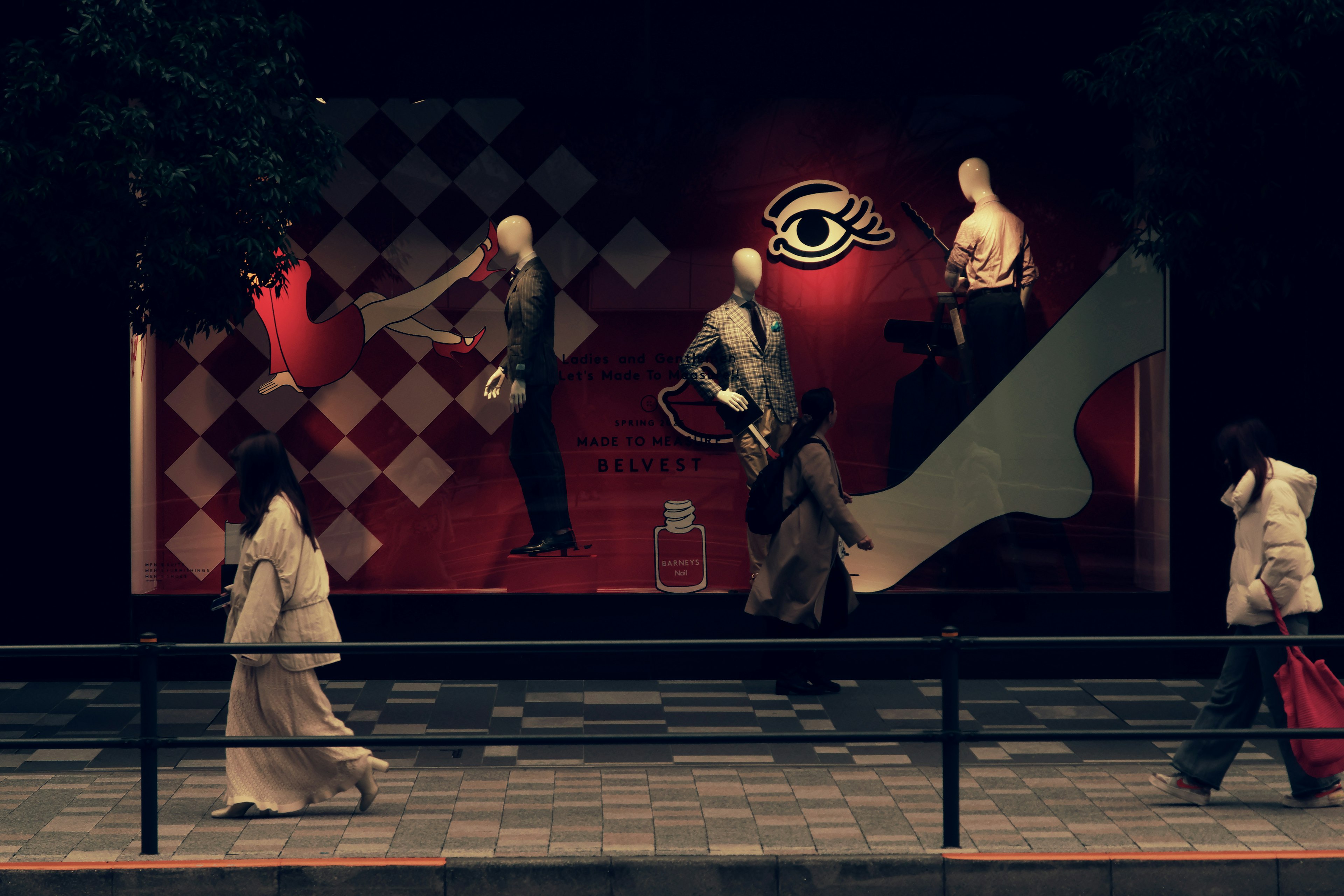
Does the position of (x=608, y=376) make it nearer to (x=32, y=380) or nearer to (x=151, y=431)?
(x=151, y=431)

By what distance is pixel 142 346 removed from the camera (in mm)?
8727

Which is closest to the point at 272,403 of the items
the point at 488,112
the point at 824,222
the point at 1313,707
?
the point at 488,112

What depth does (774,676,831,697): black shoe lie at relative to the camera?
318 inches

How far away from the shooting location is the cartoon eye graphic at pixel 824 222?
895 cm

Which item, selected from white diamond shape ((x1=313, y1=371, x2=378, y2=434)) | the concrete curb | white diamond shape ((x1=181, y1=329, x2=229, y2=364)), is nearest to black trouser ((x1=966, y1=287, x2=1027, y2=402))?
white diamond shape ((x1=313, y1=371, x2=378, y2=434))

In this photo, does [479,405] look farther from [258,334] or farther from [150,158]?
[150,158]

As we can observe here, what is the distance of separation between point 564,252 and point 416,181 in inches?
41.0

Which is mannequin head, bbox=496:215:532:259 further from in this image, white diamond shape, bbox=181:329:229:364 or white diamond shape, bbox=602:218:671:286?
white diamond shape, bbox=181:329:229:364

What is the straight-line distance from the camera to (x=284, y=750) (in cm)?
552

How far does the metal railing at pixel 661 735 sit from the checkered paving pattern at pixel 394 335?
3.94 m

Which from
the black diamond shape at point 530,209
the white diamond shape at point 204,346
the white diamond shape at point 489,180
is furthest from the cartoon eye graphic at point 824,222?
the white diamond shape at point 204,346

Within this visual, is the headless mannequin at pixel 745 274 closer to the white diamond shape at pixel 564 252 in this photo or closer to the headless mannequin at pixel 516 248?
the white diamond shape at pixel 564 252

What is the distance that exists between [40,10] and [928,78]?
5.32m

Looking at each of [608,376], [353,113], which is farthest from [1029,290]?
[353,113]
